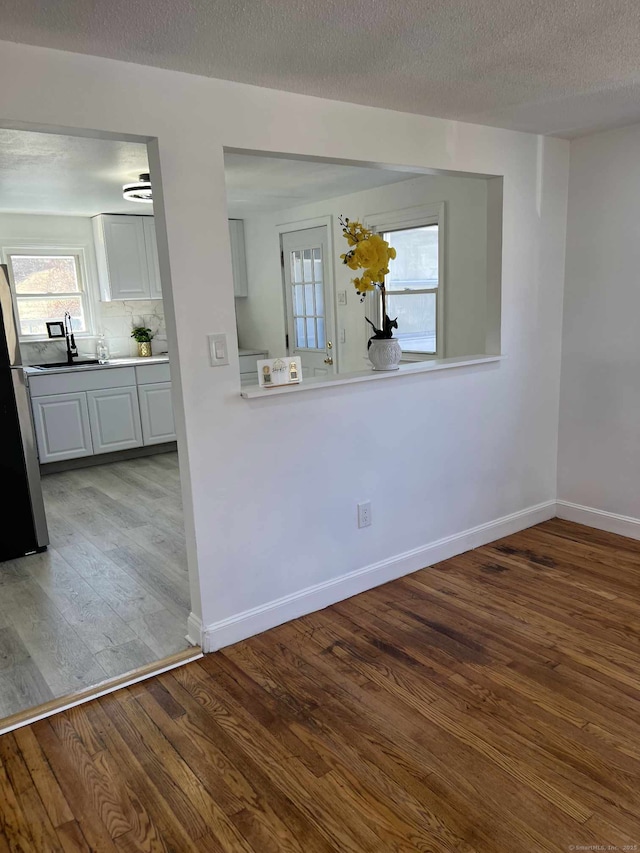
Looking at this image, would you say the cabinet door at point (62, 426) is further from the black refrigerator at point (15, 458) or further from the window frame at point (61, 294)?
the black refrigerator at point (15, 458)

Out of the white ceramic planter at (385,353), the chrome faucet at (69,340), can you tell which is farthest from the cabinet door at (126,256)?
the white ceramic planter at (385,353)

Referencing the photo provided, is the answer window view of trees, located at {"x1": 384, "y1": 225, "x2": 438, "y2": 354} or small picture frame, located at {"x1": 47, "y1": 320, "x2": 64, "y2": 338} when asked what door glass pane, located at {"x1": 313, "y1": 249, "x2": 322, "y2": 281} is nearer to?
window view of trees, located at {"x1": 384, "y1": 225, "x2": 438, "y2": 354}

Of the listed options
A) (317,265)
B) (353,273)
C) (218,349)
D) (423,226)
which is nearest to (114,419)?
(317,265)

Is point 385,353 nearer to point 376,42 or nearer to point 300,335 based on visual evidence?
point 376,42

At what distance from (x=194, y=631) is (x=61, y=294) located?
4.34m

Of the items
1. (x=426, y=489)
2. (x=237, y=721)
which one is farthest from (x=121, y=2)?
(x=426, y=489)

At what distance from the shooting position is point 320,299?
5594 mm

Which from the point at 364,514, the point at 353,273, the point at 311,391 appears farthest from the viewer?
the point at 353,273

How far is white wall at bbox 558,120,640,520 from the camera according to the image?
138 inches

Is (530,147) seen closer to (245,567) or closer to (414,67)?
(414,67)

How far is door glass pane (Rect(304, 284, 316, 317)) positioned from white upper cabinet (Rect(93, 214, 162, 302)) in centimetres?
153

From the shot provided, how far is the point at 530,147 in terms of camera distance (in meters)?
3.50

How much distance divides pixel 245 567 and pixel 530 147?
276 cm

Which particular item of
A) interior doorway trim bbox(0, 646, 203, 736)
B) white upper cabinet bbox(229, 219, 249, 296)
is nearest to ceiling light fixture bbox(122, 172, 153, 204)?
white upper cabinet bbox(229, 219, 249, 296)
